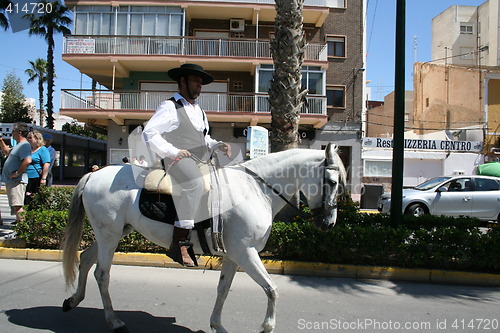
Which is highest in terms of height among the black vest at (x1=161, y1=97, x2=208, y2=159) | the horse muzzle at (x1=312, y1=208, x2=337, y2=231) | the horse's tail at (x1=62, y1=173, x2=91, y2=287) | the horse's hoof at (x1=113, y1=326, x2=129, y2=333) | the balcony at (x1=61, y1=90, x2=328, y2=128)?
the balcony at (x1=61, y1=90, x2=328, y2=128)

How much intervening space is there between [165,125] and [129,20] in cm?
2113

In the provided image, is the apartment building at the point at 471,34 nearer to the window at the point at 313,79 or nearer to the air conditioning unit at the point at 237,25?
the window at the point at 313,79

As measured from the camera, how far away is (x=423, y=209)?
13.6 metres

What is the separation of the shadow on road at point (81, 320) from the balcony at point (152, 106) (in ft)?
56.0

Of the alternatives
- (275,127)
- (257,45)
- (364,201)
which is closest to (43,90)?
(257,45)

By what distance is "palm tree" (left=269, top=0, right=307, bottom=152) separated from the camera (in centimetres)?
796

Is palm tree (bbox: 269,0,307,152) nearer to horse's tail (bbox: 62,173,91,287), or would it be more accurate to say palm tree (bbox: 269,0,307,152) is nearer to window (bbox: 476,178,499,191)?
horse's tail (bbox: 62,173,91,287)

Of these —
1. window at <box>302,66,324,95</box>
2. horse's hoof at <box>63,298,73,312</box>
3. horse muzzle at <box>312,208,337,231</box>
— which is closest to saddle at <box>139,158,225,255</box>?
horse muzzle at <box>312,208,337,231</box>

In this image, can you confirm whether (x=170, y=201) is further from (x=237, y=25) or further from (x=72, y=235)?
(x=237, y=25)

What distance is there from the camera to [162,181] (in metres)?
3.83

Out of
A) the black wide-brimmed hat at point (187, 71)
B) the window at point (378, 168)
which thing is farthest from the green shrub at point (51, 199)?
the window at point (378, 168)

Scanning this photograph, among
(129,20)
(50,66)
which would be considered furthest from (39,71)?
(129,20)

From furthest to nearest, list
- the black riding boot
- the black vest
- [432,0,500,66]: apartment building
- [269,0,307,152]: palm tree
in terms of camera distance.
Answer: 1. [432,0,500,66]: apartment building
2. [269,0,307,152]: palm tree
3. the black vest
4. the black riding boot

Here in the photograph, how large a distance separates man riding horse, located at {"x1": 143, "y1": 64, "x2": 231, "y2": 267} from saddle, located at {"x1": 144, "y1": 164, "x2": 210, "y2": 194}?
0.16 feet
